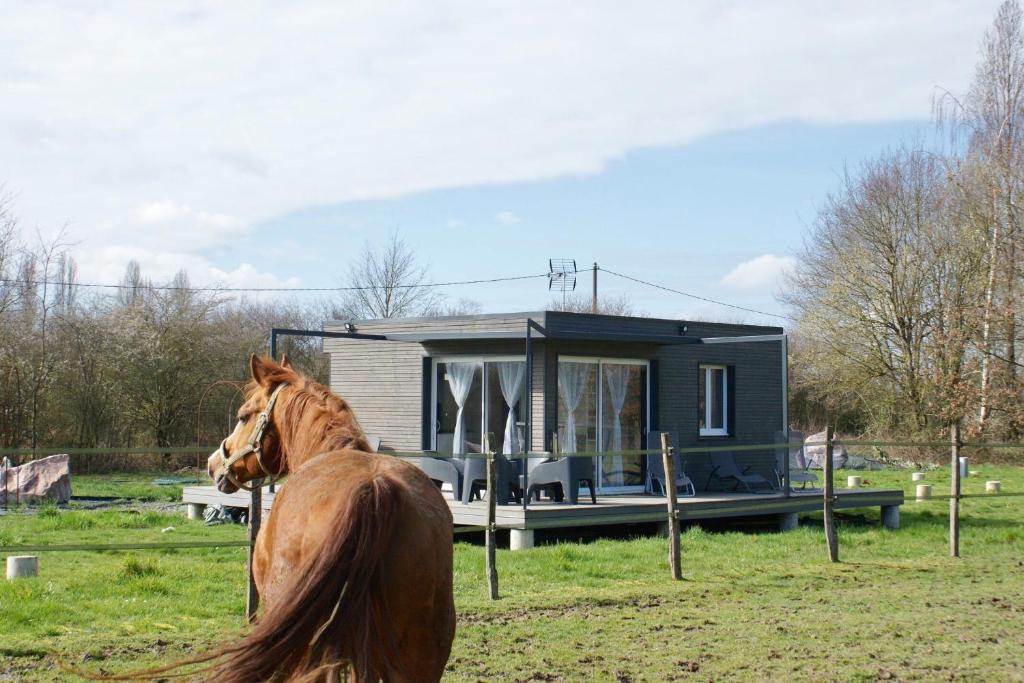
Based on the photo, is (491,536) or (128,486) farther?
(128,486)

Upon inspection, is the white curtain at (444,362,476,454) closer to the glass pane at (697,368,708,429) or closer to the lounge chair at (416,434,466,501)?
the lounge chair at (416,434,466,501)

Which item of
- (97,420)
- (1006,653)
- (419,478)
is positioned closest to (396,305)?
(97,420)

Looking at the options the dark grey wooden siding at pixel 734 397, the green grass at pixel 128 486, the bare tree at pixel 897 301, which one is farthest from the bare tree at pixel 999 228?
the green grass at pixel 128 486

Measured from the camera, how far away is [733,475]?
14.6 m

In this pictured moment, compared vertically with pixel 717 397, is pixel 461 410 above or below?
below

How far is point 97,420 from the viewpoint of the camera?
23.7 metres

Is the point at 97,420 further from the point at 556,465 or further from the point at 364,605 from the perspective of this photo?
the point at 364,605

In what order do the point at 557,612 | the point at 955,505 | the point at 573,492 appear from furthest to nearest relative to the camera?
the point at 573,492 < the point at 955,505 < the point at 557,612

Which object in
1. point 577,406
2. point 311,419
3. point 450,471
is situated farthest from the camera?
point 577,406

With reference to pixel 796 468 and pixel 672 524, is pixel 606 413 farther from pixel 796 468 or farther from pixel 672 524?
pixel 672 524

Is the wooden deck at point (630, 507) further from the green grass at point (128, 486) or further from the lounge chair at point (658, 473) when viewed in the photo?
the green grass at point (128, 486)

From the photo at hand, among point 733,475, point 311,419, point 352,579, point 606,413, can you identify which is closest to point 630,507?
point 606,413

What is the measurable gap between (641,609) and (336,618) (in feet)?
17.6

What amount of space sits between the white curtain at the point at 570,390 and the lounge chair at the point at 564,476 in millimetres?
1570
